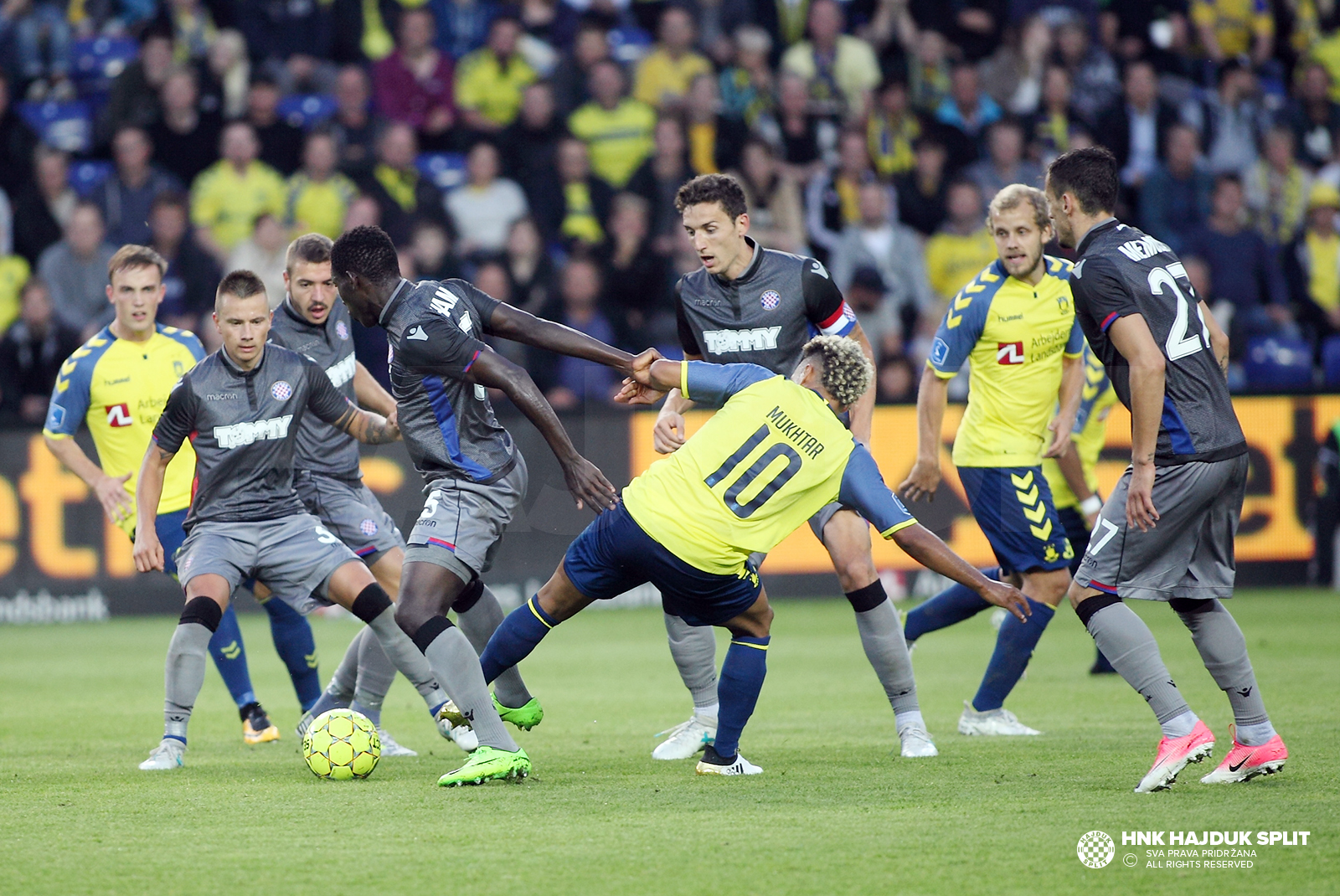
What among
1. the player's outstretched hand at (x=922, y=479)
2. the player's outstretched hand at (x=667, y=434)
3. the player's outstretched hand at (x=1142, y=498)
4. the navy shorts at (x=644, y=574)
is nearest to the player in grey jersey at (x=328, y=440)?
the player's outstretched hand at (x=667, y=434)

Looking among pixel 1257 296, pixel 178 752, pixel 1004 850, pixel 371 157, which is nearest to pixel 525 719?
pixel 178 752

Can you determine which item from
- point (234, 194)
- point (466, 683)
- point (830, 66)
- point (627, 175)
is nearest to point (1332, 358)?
point (830, 66)

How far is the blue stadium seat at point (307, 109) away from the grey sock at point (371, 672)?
31.1 ft

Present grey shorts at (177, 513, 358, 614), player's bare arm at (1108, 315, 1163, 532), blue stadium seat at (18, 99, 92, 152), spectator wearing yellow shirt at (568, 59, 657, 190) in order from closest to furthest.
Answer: player's bare arm at (1108, 315, 1163, 532) → grey shorts at (177, 513, 358, 614) → blue stadium seat at (18, 99, 92, 152) → spectator wearing yellow shirt at (568, 59, 657, 190)

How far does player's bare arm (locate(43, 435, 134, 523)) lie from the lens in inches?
293

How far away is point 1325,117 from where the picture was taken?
16.6m

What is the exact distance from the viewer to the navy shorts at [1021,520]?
736cm

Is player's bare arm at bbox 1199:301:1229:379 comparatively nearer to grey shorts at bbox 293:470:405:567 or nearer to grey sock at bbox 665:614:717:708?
grey sock at bbox 665:614:717:708

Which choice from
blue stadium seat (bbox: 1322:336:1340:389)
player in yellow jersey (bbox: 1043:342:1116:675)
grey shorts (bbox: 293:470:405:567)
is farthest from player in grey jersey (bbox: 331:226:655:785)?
blue stadium seat (bbox: 1322:336:1340:389)

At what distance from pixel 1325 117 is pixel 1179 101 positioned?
1753 millimetres

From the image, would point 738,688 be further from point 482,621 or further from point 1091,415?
point 1091,415

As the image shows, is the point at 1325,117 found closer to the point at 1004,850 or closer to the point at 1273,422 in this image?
the point at 1273,422

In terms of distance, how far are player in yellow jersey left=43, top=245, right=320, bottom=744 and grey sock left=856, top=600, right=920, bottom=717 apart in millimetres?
3055

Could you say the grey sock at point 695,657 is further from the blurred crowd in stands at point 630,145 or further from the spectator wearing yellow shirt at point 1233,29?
the spectator wearing yellow shirt at point 1233,29
